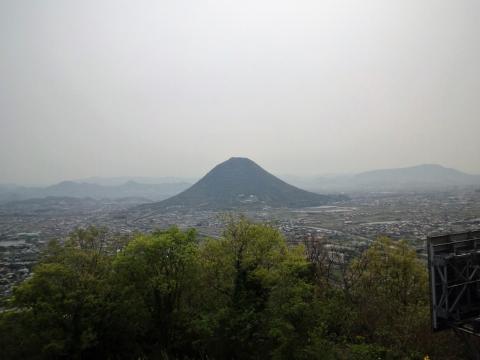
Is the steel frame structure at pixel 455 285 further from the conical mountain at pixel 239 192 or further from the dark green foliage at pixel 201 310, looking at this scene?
the conical mountain at pixel 239 192

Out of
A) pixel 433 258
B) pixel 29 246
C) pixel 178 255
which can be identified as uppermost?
pixel 433 258

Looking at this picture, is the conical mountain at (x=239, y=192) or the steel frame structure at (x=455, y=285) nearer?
the steel frame structure at (x=455, y=285)

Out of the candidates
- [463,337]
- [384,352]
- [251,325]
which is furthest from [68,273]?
[463,337]

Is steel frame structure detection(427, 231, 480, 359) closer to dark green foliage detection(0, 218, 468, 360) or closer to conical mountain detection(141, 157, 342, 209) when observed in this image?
dark green foliage detection(0, 218, 468, 360)

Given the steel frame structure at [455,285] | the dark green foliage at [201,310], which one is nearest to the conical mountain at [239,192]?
the dark green foliage at [201,310]

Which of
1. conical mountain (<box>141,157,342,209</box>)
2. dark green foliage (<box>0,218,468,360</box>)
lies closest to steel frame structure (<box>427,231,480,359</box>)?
dark green foliage (<box>0,218,468,360</box>)

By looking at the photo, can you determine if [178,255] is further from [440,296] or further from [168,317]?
[440,296]

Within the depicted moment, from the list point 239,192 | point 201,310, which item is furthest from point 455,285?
point 239,192
